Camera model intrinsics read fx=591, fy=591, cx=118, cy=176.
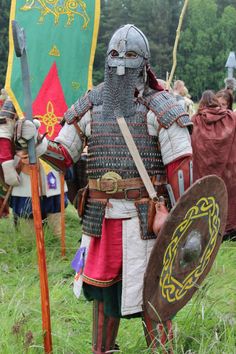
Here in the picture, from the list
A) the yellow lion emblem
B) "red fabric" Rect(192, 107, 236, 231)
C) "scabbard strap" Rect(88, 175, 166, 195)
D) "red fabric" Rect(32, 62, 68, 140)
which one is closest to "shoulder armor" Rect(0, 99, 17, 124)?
"red fabric" Rect(32, 62, 68, 140)

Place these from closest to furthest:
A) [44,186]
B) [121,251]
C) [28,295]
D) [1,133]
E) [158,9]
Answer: [121,251], [28,295], [1,133], [44,186], [158,9]

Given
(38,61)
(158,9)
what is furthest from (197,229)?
(158,9)

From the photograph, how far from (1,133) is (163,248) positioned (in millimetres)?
2062

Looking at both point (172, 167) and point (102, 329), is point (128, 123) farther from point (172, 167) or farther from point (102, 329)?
point (102, 329)

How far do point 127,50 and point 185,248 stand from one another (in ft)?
2.69

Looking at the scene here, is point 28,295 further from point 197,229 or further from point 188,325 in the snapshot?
point 197,229

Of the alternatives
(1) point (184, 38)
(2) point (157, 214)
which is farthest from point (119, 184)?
(1) point (184, 38)

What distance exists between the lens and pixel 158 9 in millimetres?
35125

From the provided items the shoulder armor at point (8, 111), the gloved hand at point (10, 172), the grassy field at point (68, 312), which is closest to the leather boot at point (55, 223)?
the grassy field at point (68, 312)

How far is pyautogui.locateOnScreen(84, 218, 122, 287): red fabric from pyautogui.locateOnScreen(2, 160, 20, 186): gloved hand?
174 centimetres

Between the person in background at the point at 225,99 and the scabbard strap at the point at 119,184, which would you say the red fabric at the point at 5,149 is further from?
the person in background at the point at 225,99

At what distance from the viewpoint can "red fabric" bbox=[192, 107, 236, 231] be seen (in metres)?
4.90

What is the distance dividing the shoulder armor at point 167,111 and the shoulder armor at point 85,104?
0.22 meters

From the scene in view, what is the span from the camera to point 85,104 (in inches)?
97.2
